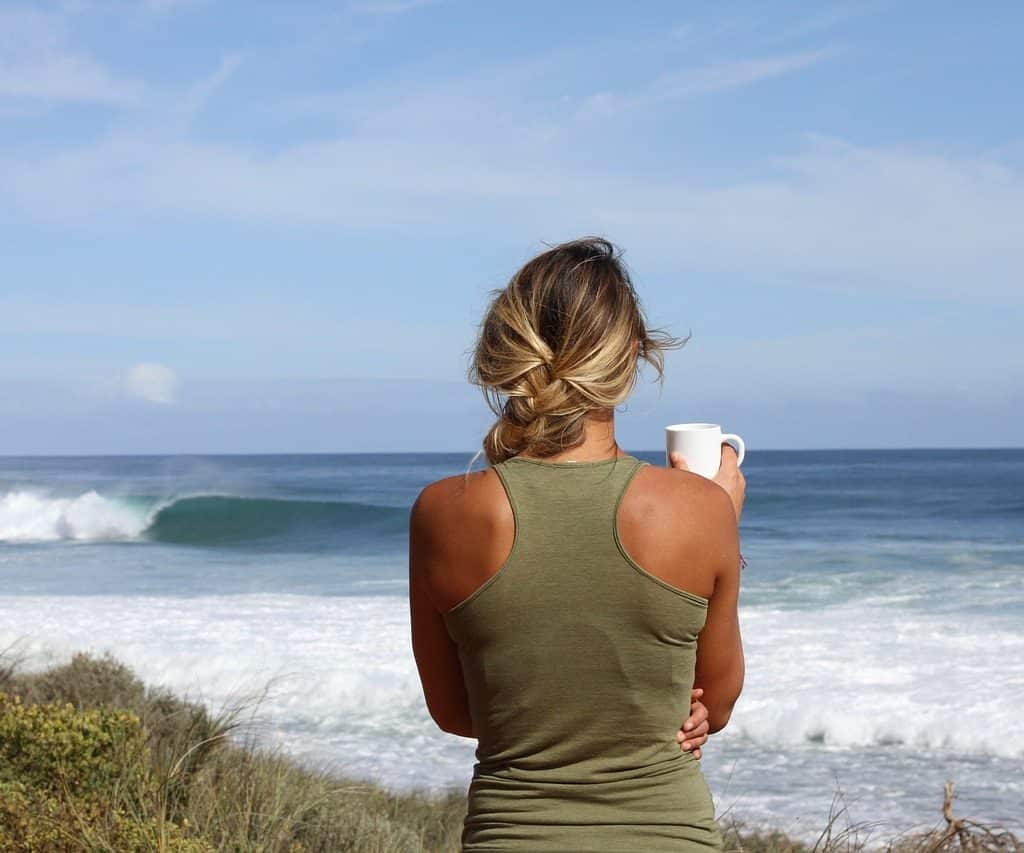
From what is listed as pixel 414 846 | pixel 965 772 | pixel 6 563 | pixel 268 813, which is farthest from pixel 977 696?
pixel 6 563

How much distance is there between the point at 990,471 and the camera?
6184cm

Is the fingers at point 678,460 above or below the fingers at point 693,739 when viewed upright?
above

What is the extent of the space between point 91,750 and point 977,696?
755 cm

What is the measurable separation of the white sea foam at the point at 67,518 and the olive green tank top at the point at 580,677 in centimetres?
3163

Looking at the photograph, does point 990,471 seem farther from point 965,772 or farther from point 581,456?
point 581,456

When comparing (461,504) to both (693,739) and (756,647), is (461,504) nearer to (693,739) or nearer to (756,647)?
(693,739)

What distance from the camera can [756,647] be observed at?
11820mm

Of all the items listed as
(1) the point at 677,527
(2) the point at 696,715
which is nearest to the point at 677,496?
(1) the point at 677,527

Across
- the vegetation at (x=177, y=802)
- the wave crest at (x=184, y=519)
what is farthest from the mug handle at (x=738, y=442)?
the wave crest at (x=184, y=519)

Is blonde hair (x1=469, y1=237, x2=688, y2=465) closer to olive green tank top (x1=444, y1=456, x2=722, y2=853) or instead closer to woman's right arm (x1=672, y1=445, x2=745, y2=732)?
olive green tank top (x1=444, y1=456, x2=722, y2=853)

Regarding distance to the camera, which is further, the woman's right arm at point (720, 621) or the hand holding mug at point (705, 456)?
the hand holding mug at point (705, 456)

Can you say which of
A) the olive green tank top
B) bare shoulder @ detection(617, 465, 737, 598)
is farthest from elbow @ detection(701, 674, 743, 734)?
bare shoulder @ detection(617, 465, 737, 598)

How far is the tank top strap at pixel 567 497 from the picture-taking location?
1674 millimetres

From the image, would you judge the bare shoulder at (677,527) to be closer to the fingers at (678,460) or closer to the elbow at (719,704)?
the elbow at (719,704)
